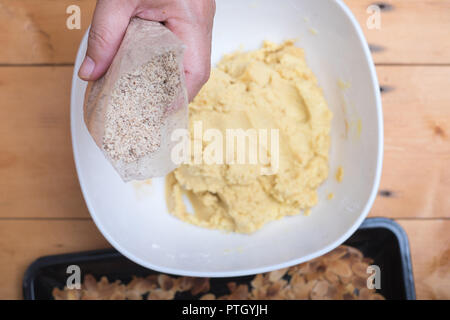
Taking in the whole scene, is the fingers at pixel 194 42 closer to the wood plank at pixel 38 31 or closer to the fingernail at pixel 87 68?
the fingernail at pixel 87 68

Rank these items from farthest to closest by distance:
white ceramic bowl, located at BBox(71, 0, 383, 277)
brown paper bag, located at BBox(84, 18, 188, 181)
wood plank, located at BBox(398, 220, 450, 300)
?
wood plank, located at BBox(398, 220, 450, 300) < white ceramic bowl, located at BBox(71, 0, 383, 277) < brown paper bag, located at BBox(84, 18, 188, 181)

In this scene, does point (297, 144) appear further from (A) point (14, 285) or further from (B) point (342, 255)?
(A) point (14, 285)

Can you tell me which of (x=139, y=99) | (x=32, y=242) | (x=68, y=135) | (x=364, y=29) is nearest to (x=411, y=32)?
(x=364, y=29)

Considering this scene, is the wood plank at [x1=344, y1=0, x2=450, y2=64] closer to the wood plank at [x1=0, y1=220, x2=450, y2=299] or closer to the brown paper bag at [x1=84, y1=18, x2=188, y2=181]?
the wood plank at [x1=0, y1=220, x2=450, y2=299]

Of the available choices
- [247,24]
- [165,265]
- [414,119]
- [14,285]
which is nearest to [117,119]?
[165,265]

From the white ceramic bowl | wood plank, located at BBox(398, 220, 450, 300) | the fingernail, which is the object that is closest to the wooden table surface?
wood plank, located at BBox(398, 220, 450, 300)

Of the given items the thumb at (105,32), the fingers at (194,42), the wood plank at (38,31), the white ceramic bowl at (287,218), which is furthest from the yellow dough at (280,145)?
the wood plank at (38,31)
